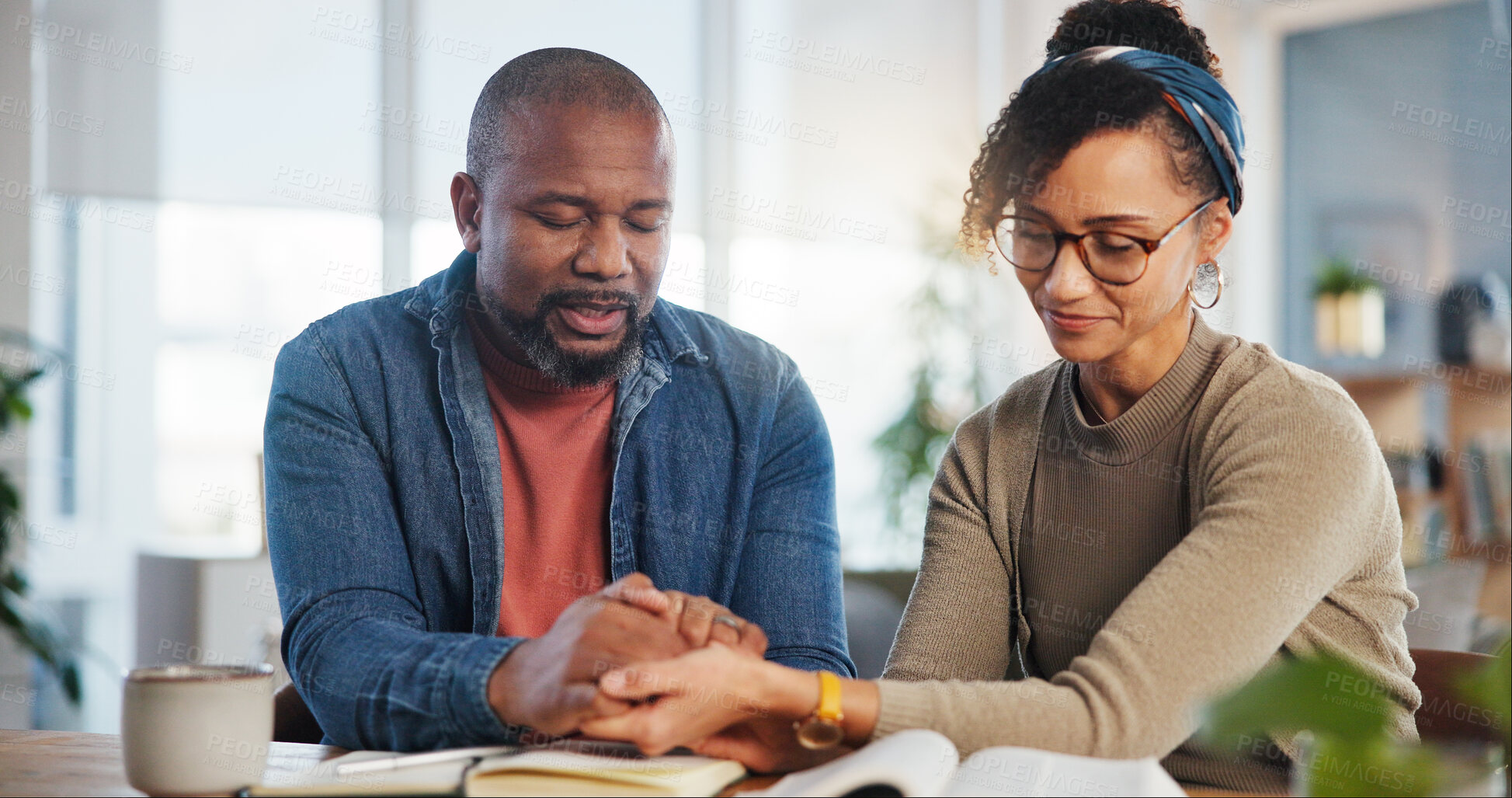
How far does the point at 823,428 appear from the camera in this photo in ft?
5.58

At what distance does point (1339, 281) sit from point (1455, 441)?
2.71 feet

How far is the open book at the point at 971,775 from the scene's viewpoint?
2.74 ft

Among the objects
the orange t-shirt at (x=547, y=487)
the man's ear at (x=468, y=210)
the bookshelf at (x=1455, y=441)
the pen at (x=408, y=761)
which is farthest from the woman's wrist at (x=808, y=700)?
the bookshelf at (x=1455, y=441)

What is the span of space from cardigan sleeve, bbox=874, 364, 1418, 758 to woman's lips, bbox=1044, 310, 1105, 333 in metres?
0.16

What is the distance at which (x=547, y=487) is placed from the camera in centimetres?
159

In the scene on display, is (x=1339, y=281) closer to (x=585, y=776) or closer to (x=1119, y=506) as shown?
(x=1119, y=506)

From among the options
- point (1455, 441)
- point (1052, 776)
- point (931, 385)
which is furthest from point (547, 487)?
point (1455, 441)

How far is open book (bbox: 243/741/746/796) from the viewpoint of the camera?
889mm

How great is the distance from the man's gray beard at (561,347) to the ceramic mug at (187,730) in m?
0.70

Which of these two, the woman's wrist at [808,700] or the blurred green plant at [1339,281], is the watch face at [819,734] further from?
the blurred green plant at [1339,281]

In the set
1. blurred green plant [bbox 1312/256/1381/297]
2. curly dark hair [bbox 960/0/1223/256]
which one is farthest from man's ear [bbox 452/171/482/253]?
blurred green plant [bbox 1312/256/1381/297]

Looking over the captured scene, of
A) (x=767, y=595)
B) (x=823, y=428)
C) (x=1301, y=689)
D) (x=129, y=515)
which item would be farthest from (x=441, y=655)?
(x=129, y=515)

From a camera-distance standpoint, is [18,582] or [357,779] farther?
[18,582]

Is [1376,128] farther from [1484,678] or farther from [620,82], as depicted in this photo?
[1484,678]
